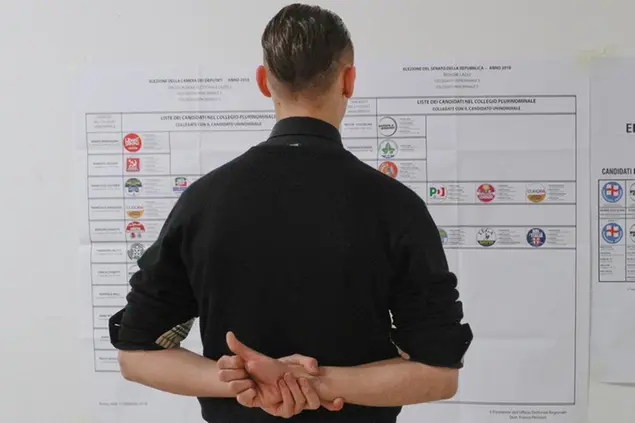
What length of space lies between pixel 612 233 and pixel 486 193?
30cm

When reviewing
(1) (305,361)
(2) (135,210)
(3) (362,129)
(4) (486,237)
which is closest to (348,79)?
(1) (305,361)

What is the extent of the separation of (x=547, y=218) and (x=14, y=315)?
131 cm

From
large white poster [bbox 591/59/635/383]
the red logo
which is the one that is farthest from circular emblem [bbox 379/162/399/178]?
the red logo

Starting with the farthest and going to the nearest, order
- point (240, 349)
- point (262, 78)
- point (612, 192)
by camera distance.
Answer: point (612, 192)
point (262, 78)
point (240, 349)

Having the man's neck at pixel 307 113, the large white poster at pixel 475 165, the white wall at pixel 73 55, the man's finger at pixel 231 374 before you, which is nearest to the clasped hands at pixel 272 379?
the man's finger at pixel 231 374

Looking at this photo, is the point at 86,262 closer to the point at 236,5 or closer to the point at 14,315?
the point at 14,315

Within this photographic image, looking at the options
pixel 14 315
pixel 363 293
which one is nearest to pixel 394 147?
pixel 363 293

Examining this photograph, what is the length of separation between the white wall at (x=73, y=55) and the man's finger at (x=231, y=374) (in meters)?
0.90

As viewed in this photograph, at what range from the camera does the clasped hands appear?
784 mm

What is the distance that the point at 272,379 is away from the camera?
790mm

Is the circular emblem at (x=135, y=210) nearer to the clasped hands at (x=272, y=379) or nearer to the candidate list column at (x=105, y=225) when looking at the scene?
the candidate list column at (x=105, y=225)

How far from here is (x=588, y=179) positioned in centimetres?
144

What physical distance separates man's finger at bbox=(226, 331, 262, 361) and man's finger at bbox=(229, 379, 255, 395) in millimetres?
30

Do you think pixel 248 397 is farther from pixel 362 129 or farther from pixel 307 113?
pixel 362 129
